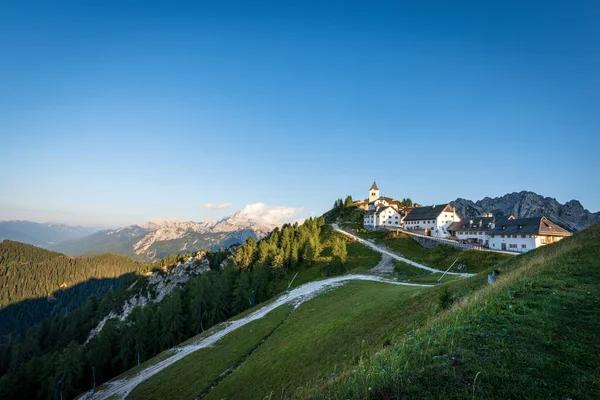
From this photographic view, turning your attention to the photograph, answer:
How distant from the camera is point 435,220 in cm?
9656

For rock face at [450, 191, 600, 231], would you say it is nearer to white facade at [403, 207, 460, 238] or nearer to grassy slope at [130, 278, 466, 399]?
white facade at [403, 207, 460, 238]

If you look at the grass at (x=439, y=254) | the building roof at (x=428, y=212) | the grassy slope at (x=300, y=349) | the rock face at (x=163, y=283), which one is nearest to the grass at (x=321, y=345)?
the grassy slope at (x=300, y=349)

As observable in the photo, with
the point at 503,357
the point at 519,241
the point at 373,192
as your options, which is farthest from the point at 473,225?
the point at 503,357

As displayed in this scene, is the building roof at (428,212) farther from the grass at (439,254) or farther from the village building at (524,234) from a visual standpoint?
the village building at (524,234)

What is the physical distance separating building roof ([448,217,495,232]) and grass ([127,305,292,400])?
66241 millimetres

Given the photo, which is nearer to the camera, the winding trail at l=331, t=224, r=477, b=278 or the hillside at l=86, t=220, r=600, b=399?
the hillside at l=86, t=220, r=600, b=399

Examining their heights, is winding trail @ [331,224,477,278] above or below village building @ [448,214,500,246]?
below

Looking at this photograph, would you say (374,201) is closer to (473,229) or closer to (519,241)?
(473,229)

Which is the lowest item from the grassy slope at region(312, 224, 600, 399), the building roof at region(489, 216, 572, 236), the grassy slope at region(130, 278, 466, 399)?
the grassy slope at region(130, 278, 466, 399)

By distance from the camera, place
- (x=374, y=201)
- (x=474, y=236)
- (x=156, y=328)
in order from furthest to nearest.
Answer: (x=374, y=201) < (x=474, y=236) < (x=156, y=328)

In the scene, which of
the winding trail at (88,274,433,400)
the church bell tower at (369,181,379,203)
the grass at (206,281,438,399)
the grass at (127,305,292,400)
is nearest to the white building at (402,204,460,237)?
the church bell tower at (369,181,379,203)

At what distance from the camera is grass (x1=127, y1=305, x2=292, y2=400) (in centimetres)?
2770

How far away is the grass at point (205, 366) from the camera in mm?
27703

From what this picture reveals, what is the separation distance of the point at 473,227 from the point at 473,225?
2.23 meters
